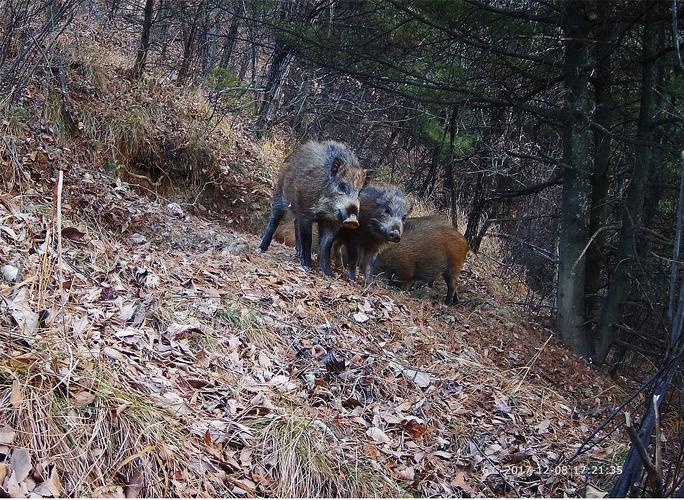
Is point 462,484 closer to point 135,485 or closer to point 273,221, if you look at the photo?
point 135,485

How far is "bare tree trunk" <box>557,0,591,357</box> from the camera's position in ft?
24.1

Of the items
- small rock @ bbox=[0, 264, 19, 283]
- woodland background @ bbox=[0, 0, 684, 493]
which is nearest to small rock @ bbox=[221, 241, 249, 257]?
woodland background @ bbox=[0, 0, 684, 493]

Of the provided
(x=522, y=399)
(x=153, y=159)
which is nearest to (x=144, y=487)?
(x=522, y=399)

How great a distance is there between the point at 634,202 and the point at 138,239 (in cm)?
547

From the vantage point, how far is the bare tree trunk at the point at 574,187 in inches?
290

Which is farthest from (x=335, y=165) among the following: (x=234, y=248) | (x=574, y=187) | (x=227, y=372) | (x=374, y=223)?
(x=227, y=372)

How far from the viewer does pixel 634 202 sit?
763 centimetres

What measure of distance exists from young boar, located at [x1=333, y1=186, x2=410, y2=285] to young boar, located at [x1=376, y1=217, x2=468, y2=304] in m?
0.99

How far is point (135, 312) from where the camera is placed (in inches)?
180

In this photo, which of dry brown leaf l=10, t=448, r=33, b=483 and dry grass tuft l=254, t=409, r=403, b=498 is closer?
dry brown leaf l=10, t=448, r=33, b=483

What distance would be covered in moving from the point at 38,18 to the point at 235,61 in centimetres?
948

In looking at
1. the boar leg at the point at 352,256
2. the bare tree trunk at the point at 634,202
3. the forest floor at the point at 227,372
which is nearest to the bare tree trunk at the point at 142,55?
the forest floor at the point at 227,372

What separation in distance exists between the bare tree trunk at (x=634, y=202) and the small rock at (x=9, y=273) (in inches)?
223

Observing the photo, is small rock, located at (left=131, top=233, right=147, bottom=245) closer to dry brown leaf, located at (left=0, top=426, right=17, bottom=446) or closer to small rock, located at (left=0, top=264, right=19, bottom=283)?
small rock, located at (left=0, top=264, right=19, bottom=283)
